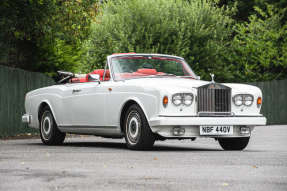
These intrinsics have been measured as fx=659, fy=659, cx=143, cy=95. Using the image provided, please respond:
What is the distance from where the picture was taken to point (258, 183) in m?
6.39

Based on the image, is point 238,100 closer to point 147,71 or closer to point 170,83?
point 170,83

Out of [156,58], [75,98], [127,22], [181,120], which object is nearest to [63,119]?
[75,98]

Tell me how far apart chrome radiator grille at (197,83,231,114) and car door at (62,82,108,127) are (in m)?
1.87

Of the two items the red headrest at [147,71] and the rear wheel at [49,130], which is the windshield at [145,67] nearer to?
the red headrest at [147,71]

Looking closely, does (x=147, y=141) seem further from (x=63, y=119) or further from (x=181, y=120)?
(x=63, y=119)


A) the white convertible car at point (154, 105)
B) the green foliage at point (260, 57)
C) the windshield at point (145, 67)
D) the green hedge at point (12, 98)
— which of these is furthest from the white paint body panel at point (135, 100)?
the green foliage at point (260, 57)

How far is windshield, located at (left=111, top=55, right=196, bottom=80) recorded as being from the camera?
38.1ft

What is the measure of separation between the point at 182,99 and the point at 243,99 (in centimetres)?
120

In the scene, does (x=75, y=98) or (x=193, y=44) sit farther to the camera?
(x=193, y=44)

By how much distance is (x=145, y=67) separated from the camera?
1184cm

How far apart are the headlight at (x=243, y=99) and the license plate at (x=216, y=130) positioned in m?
0.45

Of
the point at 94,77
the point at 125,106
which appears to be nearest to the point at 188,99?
the point at 125,106

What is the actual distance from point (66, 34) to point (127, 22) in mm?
9186

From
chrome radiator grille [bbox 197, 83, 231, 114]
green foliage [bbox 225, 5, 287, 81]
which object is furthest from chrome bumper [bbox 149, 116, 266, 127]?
green foliage [bbox 225, 5, 287, 81]
